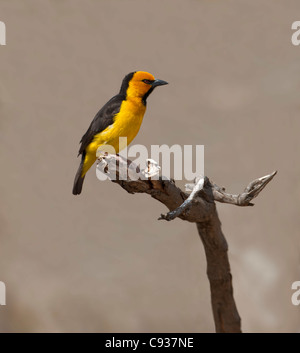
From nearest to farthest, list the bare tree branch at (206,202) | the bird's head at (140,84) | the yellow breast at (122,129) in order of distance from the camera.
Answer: the bare tree branch at (206,202) → the yellow breast at (122,129) → the bird's head at (140,84)

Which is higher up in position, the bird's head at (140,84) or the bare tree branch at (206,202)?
the bird's head at (140,84)

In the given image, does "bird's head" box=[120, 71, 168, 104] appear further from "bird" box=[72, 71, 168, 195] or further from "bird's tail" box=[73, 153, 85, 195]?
"bird's tail" box=[73, 153, 85, 195]

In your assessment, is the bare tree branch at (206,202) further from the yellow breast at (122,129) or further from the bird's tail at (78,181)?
the bird's tail at (78,181)

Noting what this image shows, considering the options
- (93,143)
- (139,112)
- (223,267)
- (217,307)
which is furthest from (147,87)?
(217,307)

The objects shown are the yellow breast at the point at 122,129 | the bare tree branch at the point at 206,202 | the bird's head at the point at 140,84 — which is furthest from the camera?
the bird's head at the point at 140,84

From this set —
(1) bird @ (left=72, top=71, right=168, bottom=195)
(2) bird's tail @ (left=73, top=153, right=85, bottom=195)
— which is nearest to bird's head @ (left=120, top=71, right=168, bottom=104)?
(1) bird @ (left=72, top=71, right=168, bottom=195)

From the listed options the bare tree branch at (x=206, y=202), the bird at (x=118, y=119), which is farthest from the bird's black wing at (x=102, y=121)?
the bare tree branch at (x=206, y=202)

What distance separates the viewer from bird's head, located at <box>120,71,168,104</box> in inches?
87.0

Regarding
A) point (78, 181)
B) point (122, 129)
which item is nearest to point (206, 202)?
point (122, 129)

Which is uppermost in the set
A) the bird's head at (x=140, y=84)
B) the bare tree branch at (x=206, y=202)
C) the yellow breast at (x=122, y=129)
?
the bird's head at (x=140, y=84)

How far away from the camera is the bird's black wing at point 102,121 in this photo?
2.11 meters

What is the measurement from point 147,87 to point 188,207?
749 mm

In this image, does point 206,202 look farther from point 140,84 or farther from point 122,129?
point 140,84

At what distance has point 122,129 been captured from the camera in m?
2.11
